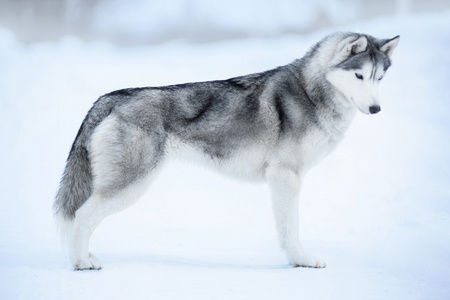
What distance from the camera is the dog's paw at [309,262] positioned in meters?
4.49

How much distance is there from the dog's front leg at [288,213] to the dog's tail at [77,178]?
5.35 ft

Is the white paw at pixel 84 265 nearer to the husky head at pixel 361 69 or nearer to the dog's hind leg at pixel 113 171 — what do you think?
the dog's hind leg at pixel 113 171

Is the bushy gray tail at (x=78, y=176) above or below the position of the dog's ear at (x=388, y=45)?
below

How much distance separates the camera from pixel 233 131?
4.63 metres

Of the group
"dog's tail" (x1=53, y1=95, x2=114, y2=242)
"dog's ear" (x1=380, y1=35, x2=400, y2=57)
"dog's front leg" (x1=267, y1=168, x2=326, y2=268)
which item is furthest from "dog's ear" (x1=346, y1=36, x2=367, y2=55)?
"dog's tail" (x1=53, y1=95, x2=114, y2=242)

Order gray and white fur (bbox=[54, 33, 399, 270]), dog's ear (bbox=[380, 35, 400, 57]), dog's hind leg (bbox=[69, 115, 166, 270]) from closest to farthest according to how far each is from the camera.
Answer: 1. dog's hind leg (bbox=[69, 115, 166, 270])
2. gray and white fur (bbox=[54, 33, 399, 270])
3. dog's ear (bbox=[380, 35, 400, 57])

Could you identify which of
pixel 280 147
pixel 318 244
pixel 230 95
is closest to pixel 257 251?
pixel 318 244

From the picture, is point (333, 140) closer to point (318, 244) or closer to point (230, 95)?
point (230, 95)

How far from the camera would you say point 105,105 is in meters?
4.43

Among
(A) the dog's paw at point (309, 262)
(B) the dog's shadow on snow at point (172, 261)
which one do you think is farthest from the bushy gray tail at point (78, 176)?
(A) the dog's paw at point (309, 262)

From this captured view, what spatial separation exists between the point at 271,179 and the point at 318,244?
4.95 feet

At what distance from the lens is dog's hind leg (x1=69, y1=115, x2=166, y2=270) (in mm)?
4113

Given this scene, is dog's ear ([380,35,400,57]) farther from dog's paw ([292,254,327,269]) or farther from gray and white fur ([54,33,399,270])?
dog's paw ([292,254,327,269])

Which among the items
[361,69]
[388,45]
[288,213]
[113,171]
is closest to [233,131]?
[288,213]
